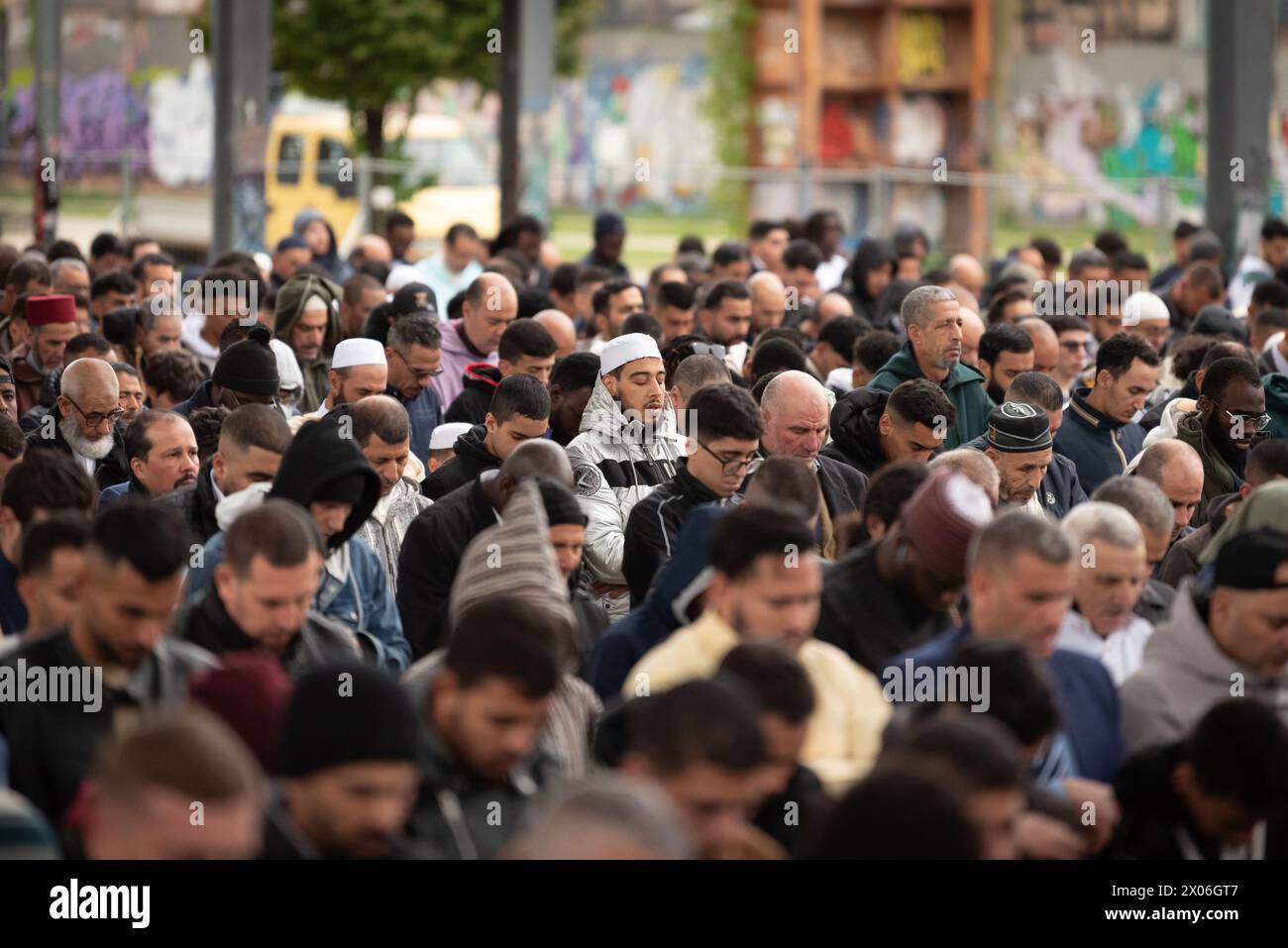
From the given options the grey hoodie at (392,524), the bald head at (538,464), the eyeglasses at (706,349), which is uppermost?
the eyeglasses at (706,349)

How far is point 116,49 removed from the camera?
38.2 m

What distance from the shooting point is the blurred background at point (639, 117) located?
2111 cm

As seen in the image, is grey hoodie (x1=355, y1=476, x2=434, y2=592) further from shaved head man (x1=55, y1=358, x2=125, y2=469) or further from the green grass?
the green grass

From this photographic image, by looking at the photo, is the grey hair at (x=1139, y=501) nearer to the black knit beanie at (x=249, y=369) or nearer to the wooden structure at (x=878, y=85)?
the black knit beanie at (x=249, y=369)

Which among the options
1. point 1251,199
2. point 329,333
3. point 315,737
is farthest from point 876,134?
point 315,737

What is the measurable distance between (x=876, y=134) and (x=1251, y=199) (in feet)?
36.0

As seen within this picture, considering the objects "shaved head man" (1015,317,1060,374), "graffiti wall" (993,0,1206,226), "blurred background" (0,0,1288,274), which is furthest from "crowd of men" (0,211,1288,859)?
"graffiti wall" (993,0,1206,226)

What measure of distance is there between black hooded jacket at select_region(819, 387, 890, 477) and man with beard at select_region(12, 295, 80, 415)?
4.63 meters

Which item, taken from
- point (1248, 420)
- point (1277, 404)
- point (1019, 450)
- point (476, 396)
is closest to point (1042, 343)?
point (1277, 404)

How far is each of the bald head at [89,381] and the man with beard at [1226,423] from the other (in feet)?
15.8

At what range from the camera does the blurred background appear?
21.1 meters

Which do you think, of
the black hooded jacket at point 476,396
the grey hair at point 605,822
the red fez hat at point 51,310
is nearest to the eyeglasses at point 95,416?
the black hooded jacket at point 476,396

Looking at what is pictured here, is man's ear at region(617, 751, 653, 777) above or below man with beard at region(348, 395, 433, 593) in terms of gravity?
below
